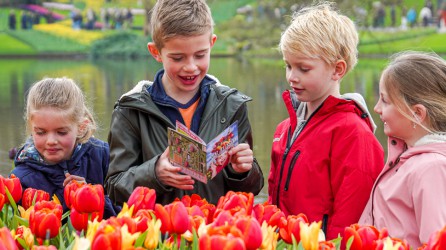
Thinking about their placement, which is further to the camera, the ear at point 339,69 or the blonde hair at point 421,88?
the ear at point 339,69

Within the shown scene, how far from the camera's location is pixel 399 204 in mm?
3107

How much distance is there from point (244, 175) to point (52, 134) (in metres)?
0.93

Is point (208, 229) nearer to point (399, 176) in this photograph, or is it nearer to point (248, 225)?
point (248, 225)

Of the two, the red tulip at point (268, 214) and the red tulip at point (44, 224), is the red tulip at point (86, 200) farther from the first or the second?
the red tulip at point (268, 214)

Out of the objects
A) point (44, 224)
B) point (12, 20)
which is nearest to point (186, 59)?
point (44, 224)

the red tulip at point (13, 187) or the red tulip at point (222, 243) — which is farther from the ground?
the red tulip at point (222, 243)

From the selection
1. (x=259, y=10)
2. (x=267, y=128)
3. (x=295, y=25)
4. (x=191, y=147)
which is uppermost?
(x=295, y=25)

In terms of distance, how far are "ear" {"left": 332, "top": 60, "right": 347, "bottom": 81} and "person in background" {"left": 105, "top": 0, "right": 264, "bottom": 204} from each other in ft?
1.36

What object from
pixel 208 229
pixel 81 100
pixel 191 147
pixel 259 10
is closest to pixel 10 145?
pixel 81 100

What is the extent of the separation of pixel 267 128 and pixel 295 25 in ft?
26.9

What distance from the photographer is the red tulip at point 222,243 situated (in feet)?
6.53

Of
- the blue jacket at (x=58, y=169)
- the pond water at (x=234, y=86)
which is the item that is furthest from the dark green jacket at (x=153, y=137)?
the pond water at (x=234, y=86)

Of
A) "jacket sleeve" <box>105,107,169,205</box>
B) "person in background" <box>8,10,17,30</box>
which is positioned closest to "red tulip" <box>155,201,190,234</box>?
"jacket sleeve" <box>105,107,169,205</box>

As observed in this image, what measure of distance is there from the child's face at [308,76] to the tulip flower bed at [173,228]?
3.07 ft
